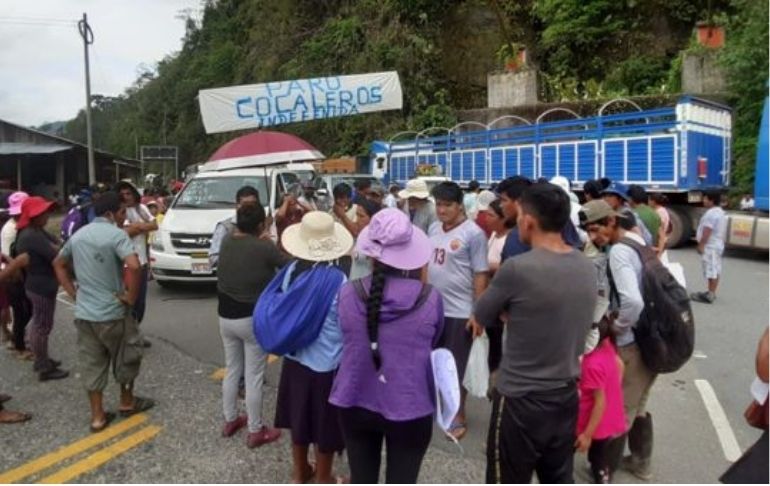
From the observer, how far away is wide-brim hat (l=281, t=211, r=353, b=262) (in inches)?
117

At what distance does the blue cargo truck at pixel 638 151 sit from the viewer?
1138 centimetres

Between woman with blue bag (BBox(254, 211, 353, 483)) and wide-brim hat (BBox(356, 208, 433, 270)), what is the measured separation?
431 mm

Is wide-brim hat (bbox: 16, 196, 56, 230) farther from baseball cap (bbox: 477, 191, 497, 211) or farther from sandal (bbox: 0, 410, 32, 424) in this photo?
baseball cap (bbox: 477, 191, 497, 211)

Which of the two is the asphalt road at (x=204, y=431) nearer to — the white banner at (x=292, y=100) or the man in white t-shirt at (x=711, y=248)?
the man in white t-shirt at (x=711, y=248)

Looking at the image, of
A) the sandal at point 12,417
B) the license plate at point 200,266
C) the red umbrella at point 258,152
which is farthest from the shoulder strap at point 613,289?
the license plate at point 200,266

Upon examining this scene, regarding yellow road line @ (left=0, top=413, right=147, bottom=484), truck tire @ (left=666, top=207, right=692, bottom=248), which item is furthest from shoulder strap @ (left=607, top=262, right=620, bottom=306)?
truck tire @ (left=666, top=207, right=692, bottom=248)

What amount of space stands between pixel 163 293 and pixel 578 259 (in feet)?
25.0

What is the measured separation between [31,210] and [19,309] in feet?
3.90

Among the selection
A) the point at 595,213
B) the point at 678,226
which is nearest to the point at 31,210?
the point at 595,213

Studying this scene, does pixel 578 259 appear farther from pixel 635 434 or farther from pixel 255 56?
pixel 255 56

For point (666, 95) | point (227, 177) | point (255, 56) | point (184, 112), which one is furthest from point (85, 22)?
point (666, 95)

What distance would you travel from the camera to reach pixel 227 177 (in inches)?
377

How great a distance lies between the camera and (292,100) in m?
10.1

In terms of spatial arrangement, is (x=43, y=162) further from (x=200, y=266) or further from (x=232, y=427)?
(x=232, y=427)
